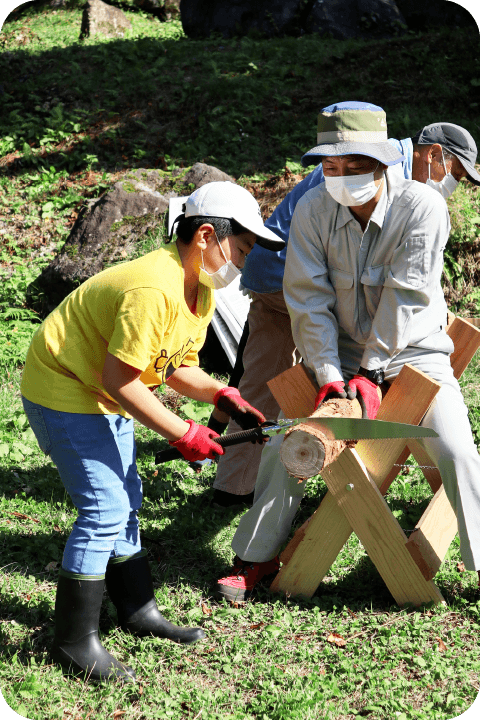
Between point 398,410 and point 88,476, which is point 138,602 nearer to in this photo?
point 88,476

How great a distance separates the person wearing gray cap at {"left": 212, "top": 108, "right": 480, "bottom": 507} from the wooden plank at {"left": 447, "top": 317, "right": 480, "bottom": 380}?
2.83ft

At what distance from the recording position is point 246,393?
161 inches

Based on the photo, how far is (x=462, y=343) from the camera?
12.5ft

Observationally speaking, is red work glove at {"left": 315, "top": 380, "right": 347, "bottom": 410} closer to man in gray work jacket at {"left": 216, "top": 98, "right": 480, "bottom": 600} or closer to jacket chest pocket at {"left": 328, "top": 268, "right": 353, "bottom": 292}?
man in gray work jacket at {"left": 216, "top": 98, "right": 480, "bottom": 600}

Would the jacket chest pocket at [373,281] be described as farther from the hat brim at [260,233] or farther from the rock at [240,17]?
the rock at [240,17]

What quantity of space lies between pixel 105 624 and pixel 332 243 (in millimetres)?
2148

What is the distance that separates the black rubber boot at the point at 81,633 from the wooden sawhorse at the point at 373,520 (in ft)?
3.24

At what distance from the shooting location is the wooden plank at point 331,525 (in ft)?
9.71

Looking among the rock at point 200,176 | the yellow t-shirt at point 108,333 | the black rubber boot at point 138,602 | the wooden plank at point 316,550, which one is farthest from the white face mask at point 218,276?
the rock at point 200,176

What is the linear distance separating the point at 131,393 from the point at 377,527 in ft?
A: 4.59

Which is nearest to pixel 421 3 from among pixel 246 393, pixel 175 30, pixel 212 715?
pixel 175 30

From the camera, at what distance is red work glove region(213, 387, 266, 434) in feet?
9.90

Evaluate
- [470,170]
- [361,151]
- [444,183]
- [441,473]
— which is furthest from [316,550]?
[470,170]

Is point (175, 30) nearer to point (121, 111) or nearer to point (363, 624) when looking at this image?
point (121, 111)
